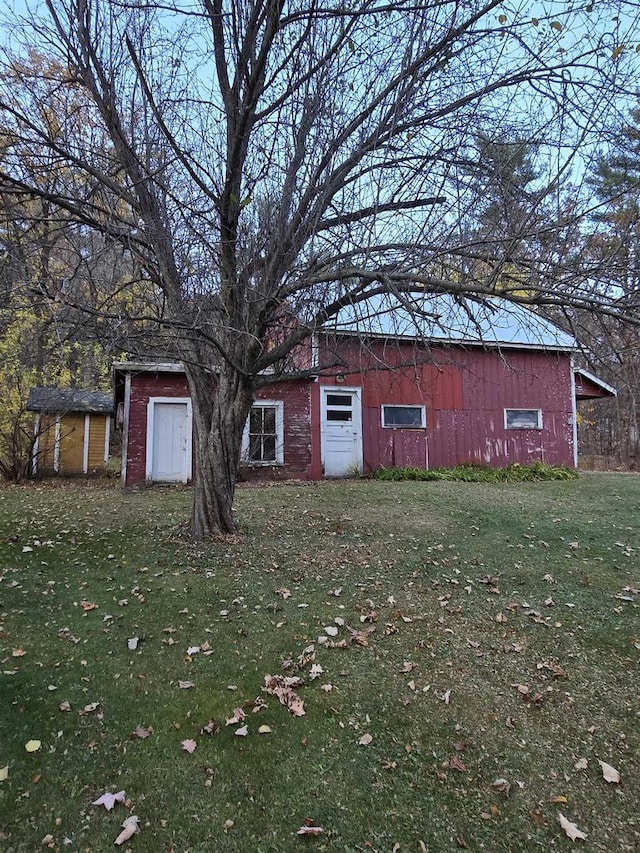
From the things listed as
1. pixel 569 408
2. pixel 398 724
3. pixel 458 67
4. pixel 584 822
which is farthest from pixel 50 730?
pixel 569 408

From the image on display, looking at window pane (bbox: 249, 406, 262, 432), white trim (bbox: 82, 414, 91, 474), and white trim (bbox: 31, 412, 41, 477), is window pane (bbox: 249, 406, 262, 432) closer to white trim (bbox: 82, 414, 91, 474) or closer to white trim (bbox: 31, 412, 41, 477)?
white trim (bbox: 31, 412, 41, 477)

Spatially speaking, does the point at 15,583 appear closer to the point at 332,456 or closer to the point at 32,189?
the point at 32,189

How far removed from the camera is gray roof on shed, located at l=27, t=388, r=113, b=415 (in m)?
13.6

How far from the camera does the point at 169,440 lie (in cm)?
1151

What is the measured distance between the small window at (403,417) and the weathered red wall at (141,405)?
17.0 feet

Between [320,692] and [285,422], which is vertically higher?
[285,422]

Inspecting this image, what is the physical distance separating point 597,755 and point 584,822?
52 cm

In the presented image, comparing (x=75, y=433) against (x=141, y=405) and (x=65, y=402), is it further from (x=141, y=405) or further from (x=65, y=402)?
(x=141, y=405)

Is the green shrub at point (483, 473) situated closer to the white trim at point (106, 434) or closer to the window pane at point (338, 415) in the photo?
the window pane at point (338, 415)

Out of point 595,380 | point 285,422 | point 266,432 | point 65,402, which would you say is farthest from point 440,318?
point 65,402

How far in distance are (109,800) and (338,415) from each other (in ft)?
35.7

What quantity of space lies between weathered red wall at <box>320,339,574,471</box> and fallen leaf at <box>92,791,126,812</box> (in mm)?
10634

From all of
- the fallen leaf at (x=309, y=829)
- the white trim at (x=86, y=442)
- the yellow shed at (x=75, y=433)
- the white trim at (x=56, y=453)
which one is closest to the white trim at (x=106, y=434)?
the yellow shed at (x=75, y=433)

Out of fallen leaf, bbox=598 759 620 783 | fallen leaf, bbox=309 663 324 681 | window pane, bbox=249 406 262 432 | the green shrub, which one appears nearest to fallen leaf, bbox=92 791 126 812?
fallen leaf, bbox=309 663 324 681
